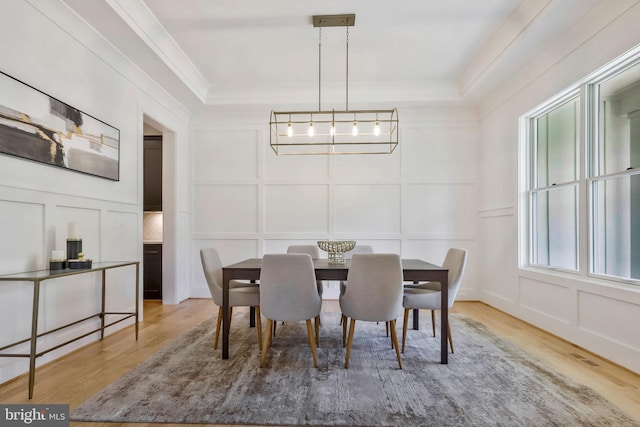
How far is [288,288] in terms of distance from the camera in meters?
2.49

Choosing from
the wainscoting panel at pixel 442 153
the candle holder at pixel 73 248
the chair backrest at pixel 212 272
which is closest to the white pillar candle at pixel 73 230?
the candle holder at pixel 73 248

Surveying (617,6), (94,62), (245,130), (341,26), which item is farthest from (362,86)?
(94,62)

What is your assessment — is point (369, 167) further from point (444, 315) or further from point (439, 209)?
point (444, 315)

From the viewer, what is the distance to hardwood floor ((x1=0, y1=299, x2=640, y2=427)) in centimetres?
207

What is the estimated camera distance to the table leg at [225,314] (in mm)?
2676

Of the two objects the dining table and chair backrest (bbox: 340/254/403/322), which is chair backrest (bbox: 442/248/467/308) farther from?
chair backrest (bbox: 340/254/403/322)

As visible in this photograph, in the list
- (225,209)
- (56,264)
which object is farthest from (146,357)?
(225,209)

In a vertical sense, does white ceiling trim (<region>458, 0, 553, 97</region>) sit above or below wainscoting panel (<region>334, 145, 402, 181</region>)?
above

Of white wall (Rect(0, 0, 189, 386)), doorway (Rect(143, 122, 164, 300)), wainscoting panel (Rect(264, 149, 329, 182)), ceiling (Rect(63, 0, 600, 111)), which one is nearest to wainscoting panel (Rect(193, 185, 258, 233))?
wainscoting panel (Rect(264, 149, 329, 182))

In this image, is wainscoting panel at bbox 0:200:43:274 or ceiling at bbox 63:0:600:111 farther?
ceiling at bbox 63:0:600:111

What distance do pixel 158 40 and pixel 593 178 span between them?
4.24 m

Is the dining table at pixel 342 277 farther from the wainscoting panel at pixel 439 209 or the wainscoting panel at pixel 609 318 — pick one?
the wainscoting panel at pixel 439 209

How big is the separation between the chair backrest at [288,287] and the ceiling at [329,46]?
227cm

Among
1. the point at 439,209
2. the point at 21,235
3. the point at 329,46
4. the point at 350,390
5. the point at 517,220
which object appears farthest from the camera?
the point at 439,209
